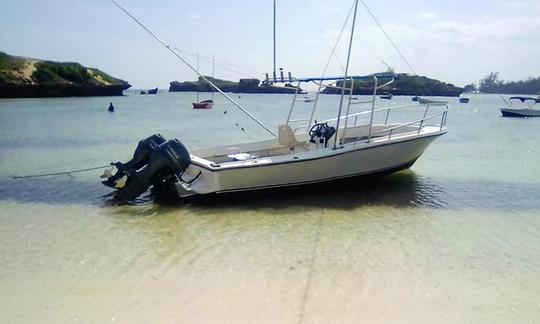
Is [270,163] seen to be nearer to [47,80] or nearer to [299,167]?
[299,167]

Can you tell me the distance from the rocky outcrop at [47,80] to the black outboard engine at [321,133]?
9745cm

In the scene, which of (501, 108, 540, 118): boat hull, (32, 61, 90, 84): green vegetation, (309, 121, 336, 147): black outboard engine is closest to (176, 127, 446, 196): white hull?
(309, 121, 336, 147): black outboard engine

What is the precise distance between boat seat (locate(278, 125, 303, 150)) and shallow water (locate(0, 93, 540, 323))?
1.84 m

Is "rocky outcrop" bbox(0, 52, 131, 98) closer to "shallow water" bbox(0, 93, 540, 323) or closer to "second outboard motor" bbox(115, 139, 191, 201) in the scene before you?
"shallow water" bbox(0, 93, 540, 323)

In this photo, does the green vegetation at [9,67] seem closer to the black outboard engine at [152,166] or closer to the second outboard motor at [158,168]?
the black outboard engine at [152,166]

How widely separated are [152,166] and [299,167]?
11.4 feet

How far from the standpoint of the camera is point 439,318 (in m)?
5.55

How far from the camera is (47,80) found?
103m

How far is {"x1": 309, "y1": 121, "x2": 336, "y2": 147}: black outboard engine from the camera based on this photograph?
12.5 metres

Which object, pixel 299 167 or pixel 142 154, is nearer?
pixel 142 154

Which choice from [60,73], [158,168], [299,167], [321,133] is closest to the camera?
[158,168]

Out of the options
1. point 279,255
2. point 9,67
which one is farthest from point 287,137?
point 9,67

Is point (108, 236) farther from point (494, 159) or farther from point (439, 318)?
point (494, 159)

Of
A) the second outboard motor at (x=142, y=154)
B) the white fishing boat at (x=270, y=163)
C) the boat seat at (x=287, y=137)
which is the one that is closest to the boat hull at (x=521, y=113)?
the white fishing boat at (x=270, y=163)
